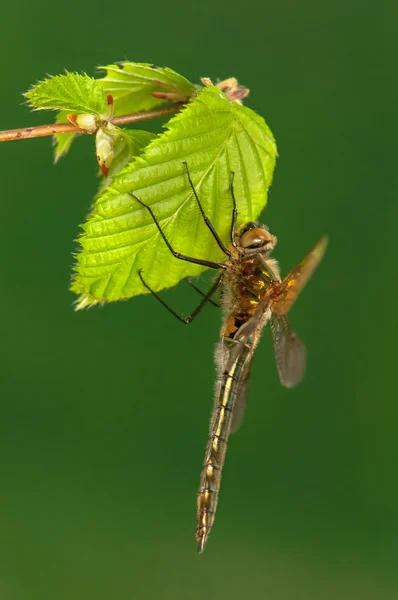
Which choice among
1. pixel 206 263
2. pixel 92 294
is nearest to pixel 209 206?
pixel 206 263

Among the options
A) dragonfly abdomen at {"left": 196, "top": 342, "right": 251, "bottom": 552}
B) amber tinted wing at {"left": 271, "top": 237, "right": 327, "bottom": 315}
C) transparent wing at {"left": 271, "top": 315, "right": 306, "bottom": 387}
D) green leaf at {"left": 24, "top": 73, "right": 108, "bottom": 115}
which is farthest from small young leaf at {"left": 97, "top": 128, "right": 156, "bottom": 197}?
transparent wing at {"left": 271, "top": 315, "right": 306, "bottom": 387}

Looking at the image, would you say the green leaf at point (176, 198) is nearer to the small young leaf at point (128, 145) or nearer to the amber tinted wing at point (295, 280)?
A: the small young leaf at point (128, 145)

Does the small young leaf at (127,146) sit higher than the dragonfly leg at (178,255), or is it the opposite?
the small young leaf at (127,146)

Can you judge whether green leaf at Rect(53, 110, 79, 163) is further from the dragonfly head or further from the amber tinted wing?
the amber tinted wing

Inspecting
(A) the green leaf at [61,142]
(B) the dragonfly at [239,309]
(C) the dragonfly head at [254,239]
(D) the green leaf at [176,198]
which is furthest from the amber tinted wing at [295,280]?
(A) the green leaf at [61,142]

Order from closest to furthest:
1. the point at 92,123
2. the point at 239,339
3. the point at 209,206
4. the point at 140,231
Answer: the point at 92,123 < the point at 140,231 < the point at 209,206 < the point at 239,339

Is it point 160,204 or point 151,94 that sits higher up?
point 151,94

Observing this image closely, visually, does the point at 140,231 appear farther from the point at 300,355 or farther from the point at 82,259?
the point at 300,355
